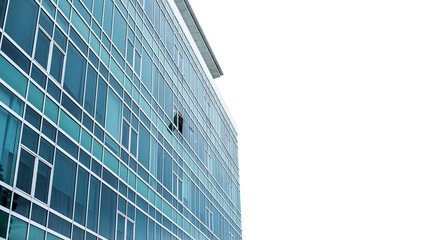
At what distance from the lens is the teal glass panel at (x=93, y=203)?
65.0 feet

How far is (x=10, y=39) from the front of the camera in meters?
16.2

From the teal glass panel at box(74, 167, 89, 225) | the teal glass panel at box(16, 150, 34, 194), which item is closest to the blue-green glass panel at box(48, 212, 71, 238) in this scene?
the teal glass panel at box(74, 167, 89, 225)

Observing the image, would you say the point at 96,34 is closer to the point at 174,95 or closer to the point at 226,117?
the point at 174,95

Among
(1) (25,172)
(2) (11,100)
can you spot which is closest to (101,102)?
(2) (11,100)

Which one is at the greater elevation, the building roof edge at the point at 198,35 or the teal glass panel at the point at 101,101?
the building roof edge at the point at 198,35

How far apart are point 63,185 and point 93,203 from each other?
93.2 inches

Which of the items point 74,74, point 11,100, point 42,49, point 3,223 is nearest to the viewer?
point 3,223

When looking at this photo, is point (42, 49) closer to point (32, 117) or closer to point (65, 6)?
point (32, 117)

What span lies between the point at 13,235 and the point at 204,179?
22.1m

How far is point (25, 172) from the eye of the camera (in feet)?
52.3

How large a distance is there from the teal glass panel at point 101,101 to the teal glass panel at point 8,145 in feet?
19.7

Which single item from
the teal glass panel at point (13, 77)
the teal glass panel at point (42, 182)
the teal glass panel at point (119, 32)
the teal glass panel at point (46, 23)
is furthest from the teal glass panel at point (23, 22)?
the teal glass panel at point (119, 32)

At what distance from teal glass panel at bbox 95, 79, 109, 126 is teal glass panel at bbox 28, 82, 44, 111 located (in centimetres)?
423

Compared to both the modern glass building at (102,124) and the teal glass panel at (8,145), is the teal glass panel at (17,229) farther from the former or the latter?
the teal glass panel at (8,145)
